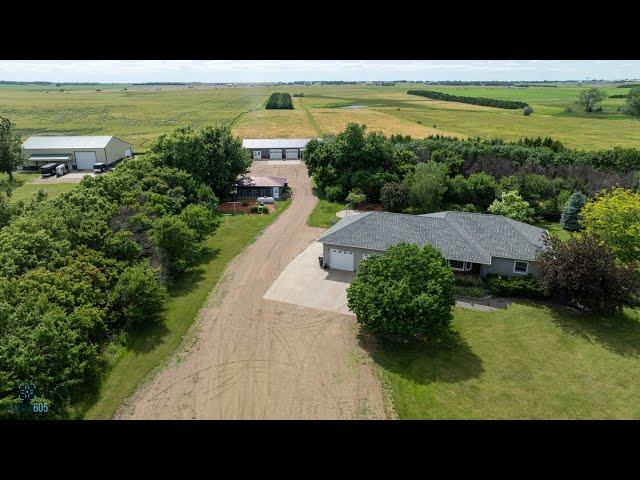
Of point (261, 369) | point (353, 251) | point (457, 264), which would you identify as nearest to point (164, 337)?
point (261, 369)

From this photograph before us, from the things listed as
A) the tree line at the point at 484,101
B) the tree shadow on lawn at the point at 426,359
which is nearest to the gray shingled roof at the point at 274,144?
the tree shadow on lawn at the point at 426,359

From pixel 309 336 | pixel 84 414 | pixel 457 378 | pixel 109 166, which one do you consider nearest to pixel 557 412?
pixel 457 378

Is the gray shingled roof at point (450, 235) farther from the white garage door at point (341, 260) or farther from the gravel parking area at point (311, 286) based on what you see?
the gravel parking area at point (311, 286)

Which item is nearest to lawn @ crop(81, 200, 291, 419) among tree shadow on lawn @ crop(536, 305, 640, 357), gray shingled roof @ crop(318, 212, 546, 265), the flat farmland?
gray shingled roof @ crop(318, 212, 546, 265)

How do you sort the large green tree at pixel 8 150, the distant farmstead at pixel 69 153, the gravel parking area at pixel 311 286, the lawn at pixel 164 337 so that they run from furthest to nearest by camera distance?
the distant farmstead at pixel 69 153
the large green tree at pixel 8 150
the gravel parking area at pixel 311 286
the lawn at pixel 164 337

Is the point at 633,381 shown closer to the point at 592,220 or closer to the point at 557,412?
the point at 557,412

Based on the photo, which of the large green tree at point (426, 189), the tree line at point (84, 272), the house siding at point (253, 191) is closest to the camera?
the tree line at point (84, 272)
